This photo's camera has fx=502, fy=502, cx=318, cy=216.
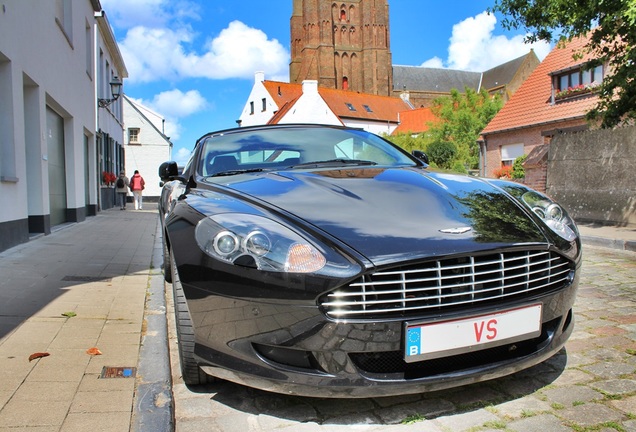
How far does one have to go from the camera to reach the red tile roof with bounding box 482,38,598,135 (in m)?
21.6

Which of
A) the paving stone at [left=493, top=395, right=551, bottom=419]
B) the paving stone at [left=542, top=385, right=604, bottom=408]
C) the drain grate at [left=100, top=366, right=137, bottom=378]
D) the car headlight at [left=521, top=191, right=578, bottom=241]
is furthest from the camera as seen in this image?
the drain grate at [left=100, top=366, right=137, bottom=378]

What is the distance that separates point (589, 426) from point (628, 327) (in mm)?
1685

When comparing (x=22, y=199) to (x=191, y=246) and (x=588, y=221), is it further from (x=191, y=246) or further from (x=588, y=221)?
(x=588, y=221)

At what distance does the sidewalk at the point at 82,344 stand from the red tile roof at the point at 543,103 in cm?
2088

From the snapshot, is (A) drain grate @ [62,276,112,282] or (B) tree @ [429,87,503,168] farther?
(B) tree @ [429,87,503,168]

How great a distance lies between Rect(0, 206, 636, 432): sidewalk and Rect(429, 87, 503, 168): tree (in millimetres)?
33818

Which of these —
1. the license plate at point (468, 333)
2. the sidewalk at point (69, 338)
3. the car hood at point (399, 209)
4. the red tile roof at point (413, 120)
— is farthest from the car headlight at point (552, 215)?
the red tile roof at point (413, 120)

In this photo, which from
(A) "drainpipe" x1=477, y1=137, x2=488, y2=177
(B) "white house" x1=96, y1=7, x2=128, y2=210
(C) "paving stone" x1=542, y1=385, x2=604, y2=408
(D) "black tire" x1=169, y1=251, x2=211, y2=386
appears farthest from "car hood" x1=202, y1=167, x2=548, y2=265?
(A) "drainpipe" x1=477, y1=137, x2=488, y2=177

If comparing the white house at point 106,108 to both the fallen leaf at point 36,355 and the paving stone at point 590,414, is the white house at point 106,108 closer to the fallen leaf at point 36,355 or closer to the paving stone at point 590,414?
the fallen leaf at point 36,355

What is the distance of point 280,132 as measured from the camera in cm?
386

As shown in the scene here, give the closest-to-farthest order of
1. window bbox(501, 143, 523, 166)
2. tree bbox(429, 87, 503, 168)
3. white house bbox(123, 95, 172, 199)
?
window bbox(501, 143, 523, 166), tree bbox(429, 87, 503, 168), white house bbox(123, 95, 172, 199)

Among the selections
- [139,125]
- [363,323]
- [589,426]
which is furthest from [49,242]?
[139,125]

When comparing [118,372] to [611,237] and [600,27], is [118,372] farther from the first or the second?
[600,27]

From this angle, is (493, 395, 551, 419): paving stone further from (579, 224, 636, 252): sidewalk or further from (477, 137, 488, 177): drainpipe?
(477, 137, 488, 177): drainpipe
